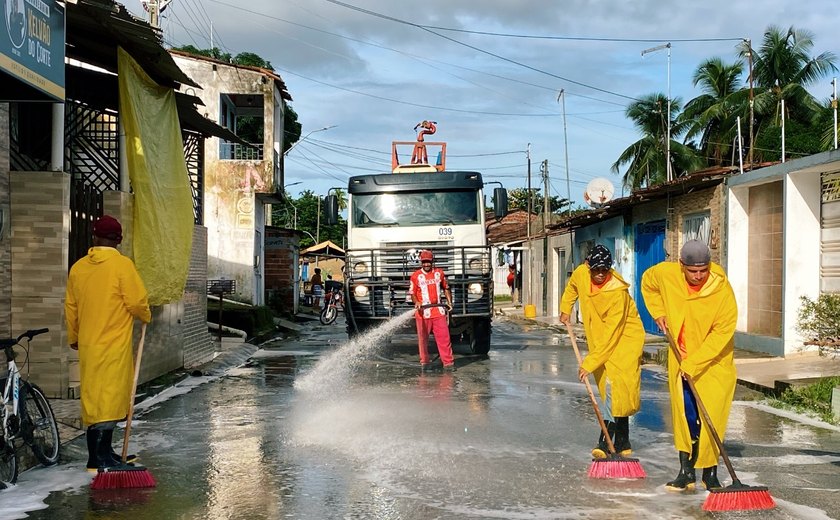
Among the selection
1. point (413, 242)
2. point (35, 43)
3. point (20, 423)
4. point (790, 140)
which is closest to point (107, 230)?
point (20, 423)

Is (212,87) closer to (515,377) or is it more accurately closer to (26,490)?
(515,377)

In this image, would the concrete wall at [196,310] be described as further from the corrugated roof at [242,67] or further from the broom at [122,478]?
the corrugated roof at [242,67]

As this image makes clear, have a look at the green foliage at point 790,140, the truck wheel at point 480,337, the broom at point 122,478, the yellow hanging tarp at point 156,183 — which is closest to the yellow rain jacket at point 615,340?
the broom at point 122,478

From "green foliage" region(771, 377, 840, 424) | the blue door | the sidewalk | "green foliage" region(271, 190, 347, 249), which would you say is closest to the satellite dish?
the blue door

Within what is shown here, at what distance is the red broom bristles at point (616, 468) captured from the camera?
252 inches

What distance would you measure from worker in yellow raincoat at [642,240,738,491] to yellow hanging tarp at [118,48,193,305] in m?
7.00

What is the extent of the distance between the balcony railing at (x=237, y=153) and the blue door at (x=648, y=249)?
12216 millimetres

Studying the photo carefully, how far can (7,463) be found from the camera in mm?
6152

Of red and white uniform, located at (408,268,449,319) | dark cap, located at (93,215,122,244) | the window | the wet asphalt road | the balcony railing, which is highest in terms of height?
the balcony railing

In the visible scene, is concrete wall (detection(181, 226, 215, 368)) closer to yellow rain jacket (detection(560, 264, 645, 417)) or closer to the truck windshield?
the truck windshield

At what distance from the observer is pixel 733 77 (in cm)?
4462

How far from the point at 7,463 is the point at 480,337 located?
10.8m

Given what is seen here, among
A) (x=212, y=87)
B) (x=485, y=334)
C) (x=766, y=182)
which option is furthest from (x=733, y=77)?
(x=485, y=334)

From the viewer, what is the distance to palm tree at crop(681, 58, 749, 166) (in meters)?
41.2
